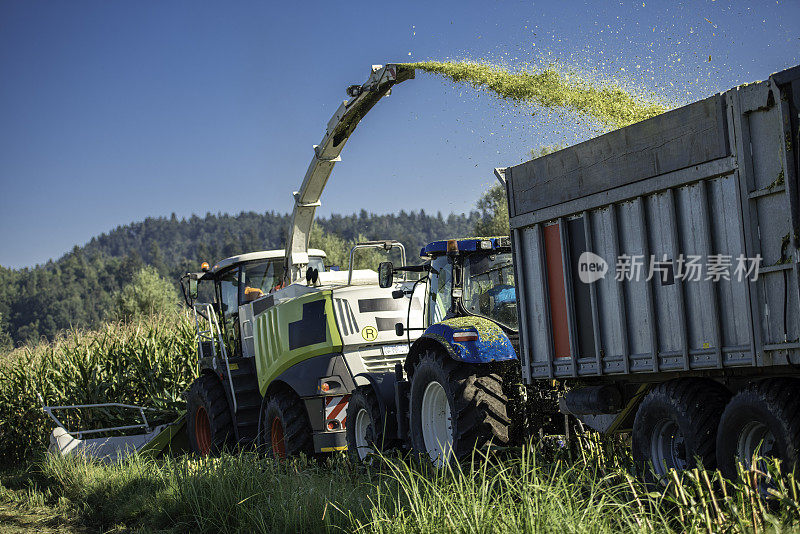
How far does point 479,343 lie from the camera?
22.5ft

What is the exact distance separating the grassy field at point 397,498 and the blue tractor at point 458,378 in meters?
0.29

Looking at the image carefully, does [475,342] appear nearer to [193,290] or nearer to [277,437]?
[277,437]

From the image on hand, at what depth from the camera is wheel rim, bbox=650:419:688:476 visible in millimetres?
5297

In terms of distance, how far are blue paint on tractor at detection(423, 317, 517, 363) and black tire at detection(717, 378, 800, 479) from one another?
7.60 feet

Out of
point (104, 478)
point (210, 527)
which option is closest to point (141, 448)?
point (104, 478)

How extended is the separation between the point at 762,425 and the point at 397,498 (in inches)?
89.6

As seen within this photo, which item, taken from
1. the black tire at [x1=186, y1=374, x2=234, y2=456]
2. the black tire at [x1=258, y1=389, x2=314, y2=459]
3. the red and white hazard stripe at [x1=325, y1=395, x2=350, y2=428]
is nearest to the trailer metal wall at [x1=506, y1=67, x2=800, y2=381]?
the red and white hazard stripe at [x1=325, y1=395, x2=350, y2=428]

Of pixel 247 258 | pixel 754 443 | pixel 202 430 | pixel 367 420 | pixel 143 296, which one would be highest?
pixel 143 296

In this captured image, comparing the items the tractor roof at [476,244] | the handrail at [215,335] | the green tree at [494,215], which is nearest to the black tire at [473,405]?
the tractor roof at [476,244]

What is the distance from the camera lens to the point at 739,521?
358cm

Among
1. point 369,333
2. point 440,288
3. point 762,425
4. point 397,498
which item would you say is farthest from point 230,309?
point 762,425

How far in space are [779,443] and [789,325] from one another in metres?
0.62

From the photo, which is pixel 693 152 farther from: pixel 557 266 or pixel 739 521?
pixel 739 521

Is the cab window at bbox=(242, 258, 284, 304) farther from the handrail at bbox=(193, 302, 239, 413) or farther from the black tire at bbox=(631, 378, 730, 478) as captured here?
the black tire at bbox=(631, 378, 730, 478)
